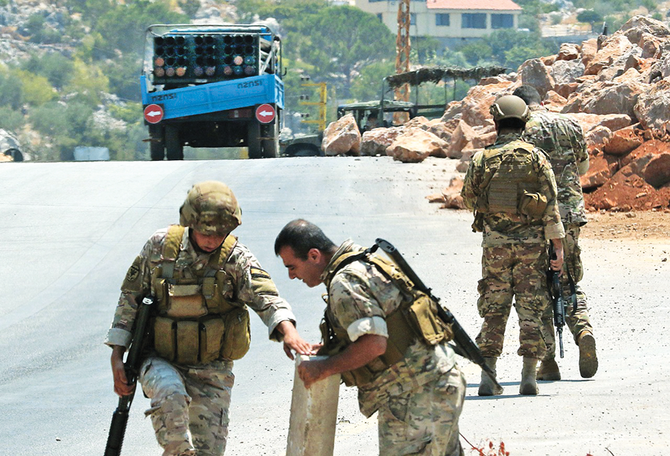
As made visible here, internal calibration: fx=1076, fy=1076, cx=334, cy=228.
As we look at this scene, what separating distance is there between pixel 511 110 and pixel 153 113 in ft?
49.2

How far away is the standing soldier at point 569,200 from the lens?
5984 mm

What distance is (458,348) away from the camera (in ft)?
12.2

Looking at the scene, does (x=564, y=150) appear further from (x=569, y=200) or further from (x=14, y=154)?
(x=14, y=154)

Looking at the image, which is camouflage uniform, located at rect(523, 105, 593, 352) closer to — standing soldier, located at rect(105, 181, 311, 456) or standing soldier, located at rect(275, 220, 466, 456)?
standing soldier, located at rect(105, 181, 311, 456)

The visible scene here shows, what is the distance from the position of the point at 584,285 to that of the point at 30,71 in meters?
119

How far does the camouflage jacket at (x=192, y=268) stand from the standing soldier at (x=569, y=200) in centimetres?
240

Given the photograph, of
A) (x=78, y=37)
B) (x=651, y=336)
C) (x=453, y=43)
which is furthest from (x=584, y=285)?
(x=453, y=43)

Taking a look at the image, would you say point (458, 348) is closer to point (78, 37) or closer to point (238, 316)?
point (238, 316)

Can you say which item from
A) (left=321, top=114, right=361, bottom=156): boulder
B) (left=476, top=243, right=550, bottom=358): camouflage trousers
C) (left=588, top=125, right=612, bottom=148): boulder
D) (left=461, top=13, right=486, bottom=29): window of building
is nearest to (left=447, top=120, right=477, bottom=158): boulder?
(left=588, top=125, right=612, bottom=148): boulder

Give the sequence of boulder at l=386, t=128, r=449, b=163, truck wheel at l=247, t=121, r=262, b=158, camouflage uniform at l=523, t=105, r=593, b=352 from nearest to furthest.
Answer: camouflage uniform at l=523, t=105, r=593, b=352 → boulder at l=386, t=128, r=449, b=163 → truck wheel at l=247, t=121, r=262, b=158

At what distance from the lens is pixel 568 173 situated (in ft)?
20.5

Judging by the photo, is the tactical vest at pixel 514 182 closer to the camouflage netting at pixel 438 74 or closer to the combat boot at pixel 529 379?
the combat boot at pixel 529 379

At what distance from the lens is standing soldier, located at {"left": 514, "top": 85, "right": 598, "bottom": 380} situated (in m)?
5.98

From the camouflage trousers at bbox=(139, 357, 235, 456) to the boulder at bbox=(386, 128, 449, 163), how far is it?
1272 cm
